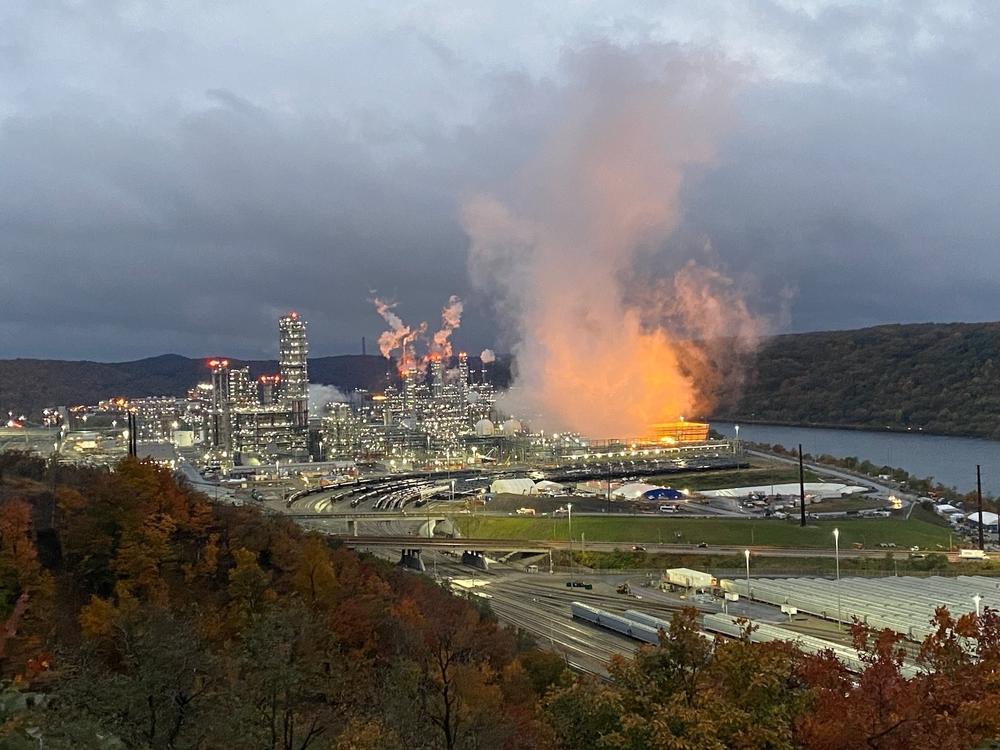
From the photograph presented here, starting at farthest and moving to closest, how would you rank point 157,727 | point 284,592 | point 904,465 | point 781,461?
point 904,465 < point 781,461 < point 284,592 < point 157,727

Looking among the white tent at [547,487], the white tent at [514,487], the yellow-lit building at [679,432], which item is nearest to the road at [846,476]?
the yellow-lit building at [679,432]

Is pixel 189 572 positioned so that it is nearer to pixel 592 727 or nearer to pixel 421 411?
pixel 592 727

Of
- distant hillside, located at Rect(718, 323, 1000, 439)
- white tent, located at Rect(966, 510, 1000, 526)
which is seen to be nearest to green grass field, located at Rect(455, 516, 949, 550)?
white tent, located at Rect(966, 510, 1000, 526)

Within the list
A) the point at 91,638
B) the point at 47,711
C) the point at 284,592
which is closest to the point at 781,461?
the point at 284,592

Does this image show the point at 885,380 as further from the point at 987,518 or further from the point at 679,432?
the point at 987,518

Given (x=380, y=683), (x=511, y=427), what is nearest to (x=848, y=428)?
(x=511, y=427)

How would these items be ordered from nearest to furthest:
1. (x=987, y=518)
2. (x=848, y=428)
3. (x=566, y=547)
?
(x=566, y=547), (x=987, y=518), (x=848, y=428)

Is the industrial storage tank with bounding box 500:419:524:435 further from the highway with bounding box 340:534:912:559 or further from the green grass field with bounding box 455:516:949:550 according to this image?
the highway with bounding box 340:534:912:559
